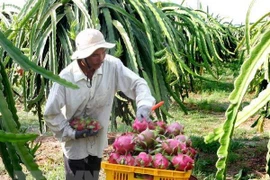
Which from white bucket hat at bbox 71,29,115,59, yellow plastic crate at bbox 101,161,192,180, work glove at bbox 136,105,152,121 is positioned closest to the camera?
yellow plastic crate at bbox 101,161,192,180

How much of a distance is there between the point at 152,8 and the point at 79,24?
20.6 inches

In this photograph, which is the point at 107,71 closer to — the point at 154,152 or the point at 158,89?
the point at 158,89

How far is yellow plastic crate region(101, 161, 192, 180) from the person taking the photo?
71.2 inches

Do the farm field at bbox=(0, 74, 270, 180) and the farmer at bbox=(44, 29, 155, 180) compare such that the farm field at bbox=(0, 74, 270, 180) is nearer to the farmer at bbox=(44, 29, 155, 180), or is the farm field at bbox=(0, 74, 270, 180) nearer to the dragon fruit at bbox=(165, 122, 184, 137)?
the farmer at bbox=(44, 29, 155, 180)

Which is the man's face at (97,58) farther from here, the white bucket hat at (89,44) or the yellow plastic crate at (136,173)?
the yellow plastic crate at (136,173)

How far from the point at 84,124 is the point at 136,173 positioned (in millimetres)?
808

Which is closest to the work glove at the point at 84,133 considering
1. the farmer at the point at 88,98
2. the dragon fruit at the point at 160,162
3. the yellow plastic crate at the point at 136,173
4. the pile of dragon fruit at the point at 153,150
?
the farmer at the point at 88,98

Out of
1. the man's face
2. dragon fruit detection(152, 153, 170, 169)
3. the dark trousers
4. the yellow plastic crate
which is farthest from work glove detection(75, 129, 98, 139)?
dragon fruit detection(152, 153, 170, 169)

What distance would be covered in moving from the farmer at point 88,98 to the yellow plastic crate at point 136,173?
1.89 ft

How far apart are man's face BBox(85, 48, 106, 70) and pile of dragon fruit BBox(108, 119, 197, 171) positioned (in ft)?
1.94

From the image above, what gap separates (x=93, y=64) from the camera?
2582 mm

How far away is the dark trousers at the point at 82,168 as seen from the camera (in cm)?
281

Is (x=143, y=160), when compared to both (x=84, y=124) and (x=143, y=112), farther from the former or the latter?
(x=84, y=124)

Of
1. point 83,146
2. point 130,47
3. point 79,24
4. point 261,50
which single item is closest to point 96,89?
point 83,146
